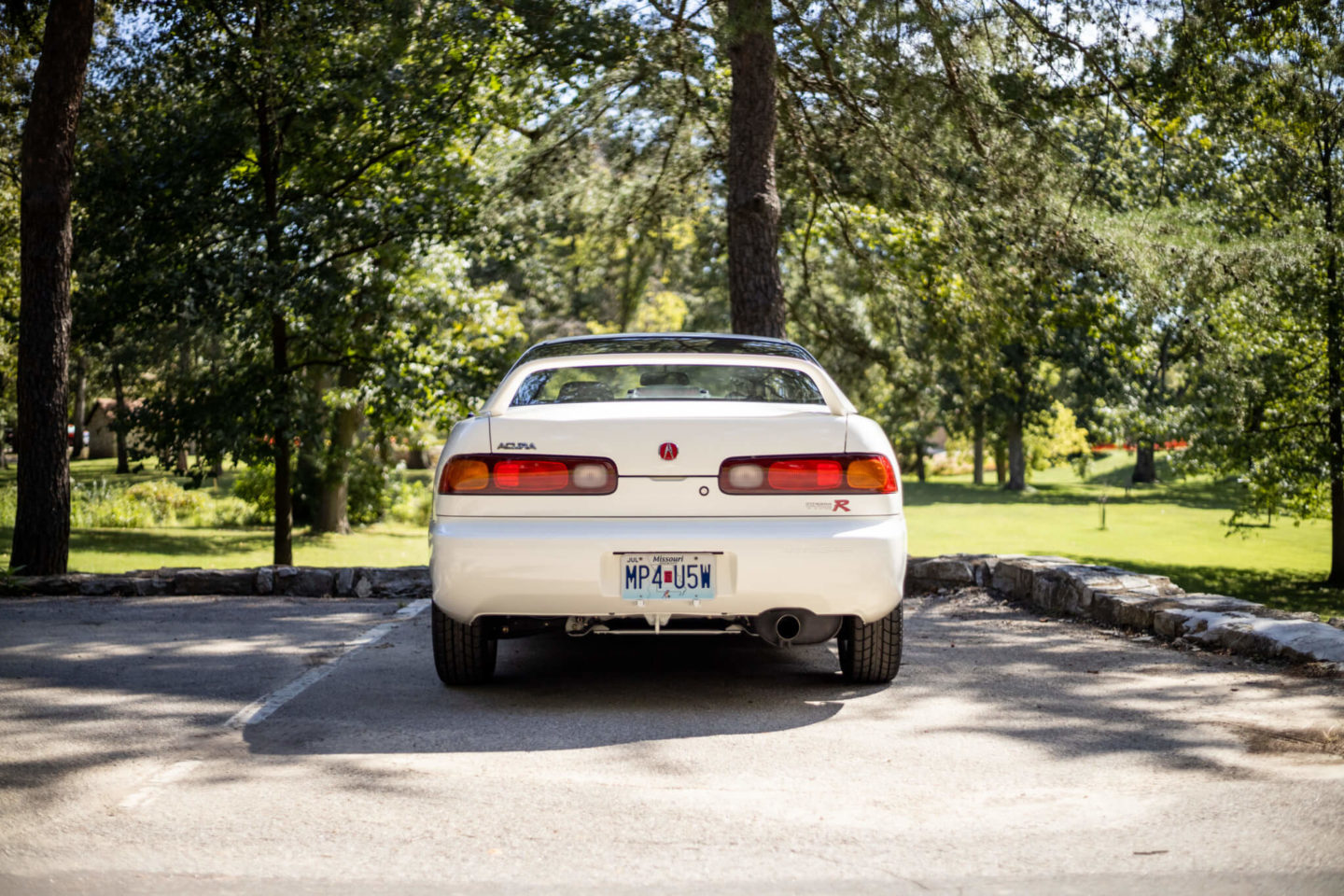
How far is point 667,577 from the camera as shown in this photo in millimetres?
5027

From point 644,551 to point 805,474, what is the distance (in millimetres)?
741

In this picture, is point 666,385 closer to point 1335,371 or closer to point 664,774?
point 664,774

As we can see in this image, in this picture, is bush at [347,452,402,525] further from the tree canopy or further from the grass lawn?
the tree canopy

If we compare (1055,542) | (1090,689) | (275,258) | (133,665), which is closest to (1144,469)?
(1055,542)

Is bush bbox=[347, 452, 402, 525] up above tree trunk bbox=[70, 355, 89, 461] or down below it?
below

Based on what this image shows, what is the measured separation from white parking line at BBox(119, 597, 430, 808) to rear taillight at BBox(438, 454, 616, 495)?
4.34ft

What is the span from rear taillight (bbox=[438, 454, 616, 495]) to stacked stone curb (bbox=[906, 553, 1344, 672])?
148 inches

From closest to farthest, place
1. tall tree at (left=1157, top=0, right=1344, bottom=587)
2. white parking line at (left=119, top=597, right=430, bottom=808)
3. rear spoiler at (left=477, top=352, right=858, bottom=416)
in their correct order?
white parking line at (left=119, top=597, right=430, bottom=808) < rear spoiler at (left=477, top=352, right=858, bottom=416) < tall tree at (left=1157, top=0, right=1344, bottom=587)

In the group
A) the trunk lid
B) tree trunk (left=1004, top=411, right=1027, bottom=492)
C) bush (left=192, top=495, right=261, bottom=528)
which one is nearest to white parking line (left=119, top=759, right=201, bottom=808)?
the trunk lid

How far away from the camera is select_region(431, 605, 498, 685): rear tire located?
5.59 metres

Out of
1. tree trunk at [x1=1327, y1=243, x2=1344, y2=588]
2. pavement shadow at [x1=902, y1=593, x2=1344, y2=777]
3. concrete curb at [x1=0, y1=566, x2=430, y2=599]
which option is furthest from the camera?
tree trunk at [x1=1327, y1=243, x2=1344, y2=588]

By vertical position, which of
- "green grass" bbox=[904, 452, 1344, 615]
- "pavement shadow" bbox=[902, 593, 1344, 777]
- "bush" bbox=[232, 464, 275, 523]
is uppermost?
"bush" bbox=[232, 464, 275, 523]

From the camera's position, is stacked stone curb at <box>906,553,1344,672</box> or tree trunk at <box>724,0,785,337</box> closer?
stacked stone curb at <box>906,553,1344,672</box>

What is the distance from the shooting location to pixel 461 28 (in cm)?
1239
